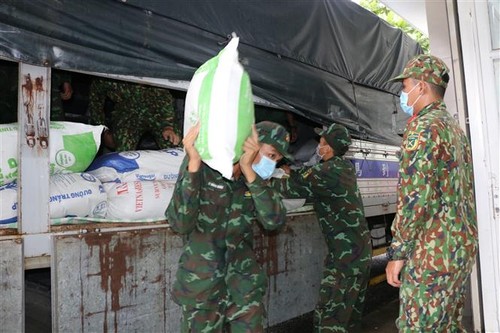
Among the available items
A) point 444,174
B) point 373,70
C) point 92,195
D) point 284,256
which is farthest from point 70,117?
point 444,174

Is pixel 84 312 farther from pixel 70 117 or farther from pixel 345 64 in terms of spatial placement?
pixel 345 64

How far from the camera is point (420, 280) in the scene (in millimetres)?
2211

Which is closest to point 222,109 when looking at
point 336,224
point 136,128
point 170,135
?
point 170,135

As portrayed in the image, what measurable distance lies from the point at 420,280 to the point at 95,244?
1603mm

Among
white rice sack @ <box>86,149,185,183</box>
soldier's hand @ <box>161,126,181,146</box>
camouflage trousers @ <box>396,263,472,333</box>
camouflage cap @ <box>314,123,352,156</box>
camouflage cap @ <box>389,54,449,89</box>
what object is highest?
camouflage cap @ <box>389,54,449,89</box>

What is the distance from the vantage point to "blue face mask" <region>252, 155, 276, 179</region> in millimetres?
2326

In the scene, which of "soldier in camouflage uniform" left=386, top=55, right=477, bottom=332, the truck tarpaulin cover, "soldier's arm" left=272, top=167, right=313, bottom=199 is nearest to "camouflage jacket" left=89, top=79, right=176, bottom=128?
the truck tarpaulin cover

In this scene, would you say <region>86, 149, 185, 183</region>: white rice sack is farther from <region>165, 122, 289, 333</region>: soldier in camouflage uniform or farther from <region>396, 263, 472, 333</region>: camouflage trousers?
<region>396, 263, 472, 333</region>: camouflage trousers

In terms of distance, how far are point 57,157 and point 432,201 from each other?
6.22 feet

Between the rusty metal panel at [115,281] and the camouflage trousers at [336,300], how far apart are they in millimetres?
1259

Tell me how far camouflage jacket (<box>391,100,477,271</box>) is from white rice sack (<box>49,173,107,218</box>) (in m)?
1.56

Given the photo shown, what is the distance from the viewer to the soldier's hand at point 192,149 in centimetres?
202

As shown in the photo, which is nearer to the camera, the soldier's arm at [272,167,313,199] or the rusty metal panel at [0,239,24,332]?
the rusty metal panel at [0,239,24,332]

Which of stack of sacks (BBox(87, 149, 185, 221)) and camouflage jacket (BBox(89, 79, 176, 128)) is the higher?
camouflage jacket (BBox(89, 79, 176, 128))
